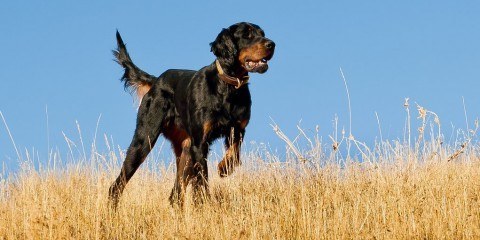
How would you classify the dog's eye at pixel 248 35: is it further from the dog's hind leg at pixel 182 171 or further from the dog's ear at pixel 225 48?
the dog's hind leg at pixel 182 171

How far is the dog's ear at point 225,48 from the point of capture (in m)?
6.16

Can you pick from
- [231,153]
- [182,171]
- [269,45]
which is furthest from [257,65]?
[182,171]

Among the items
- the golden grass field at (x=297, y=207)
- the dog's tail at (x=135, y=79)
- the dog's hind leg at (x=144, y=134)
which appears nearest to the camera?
the golden grass field at (x=297, y=207)

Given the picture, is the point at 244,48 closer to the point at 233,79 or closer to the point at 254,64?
the point at 254,64

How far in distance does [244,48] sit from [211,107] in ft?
2.05

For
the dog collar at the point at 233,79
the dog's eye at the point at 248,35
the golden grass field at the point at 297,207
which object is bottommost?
the golden grass field at the point at 297,207

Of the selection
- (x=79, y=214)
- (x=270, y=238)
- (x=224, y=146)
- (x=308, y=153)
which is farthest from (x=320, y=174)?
(x=79, y=214)

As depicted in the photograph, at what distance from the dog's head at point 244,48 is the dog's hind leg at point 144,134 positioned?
0.99 meters

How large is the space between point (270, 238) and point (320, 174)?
168cm

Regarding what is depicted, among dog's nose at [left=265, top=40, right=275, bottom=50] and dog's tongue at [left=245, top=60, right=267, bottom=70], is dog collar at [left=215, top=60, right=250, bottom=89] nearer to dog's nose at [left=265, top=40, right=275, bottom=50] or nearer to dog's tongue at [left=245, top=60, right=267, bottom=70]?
dog's tongue at [left=245, top=60, right=267, bottom=70]

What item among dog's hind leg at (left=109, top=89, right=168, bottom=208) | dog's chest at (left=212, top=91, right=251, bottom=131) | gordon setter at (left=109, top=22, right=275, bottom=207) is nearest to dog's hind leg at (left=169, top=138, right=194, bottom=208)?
gordon setter at (left=109, top=22, right=275, bottom=207)

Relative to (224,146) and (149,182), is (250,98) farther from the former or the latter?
(149,182)

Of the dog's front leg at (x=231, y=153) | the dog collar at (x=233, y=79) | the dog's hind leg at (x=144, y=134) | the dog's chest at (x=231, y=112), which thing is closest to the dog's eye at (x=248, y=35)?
the dog collar at (x=233, y=79)

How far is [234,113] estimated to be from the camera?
238 inches
